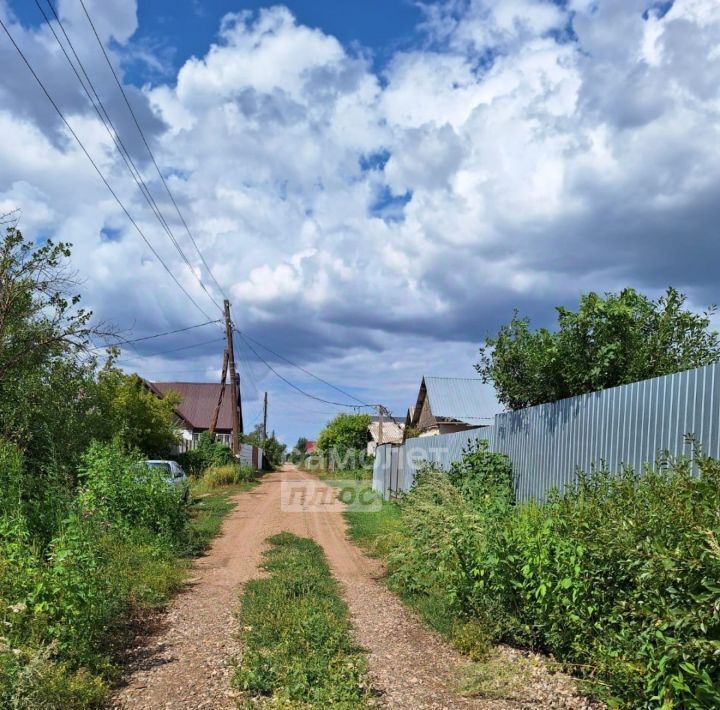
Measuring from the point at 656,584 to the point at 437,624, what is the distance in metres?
3.41

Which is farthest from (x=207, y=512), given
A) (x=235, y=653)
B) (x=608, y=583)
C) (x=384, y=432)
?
(x=384, y=432)

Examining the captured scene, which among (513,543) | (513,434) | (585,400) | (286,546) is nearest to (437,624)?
(513,543)

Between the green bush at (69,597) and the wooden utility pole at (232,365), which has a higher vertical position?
the wooden utility pole at (232,365)

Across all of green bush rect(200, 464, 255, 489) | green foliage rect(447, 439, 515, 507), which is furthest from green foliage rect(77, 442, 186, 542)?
green bush rect(200, 464, 255, 489)

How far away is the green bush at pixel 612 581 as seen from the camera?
10.8ft

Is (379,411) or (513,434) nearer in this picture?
(513,434)

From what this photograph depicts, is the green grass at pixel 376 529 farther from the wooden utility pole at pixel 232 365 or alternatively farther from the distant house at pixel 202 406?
the distant house at pixel 202 406

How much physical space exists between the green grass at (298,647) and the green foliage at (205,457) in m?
23.6

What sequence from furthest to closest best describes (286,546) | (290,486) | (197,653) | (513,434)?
(290,486) → (286,546) → (513,434) → (197,653)

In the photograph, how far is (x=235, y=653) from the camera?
573 centimetres

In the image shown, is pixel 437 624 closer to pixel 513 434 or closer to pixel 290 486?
pixel 513 434

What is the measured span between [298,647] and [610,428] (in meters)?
3.91

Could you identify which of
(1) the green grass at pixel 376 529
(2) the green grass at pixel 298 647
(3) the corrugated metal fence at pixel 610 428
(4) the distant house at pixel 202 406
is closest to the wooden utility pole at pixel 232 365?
(1) the green grass at pixel 376 529

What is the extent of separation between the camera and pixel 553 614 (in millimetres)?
4828
